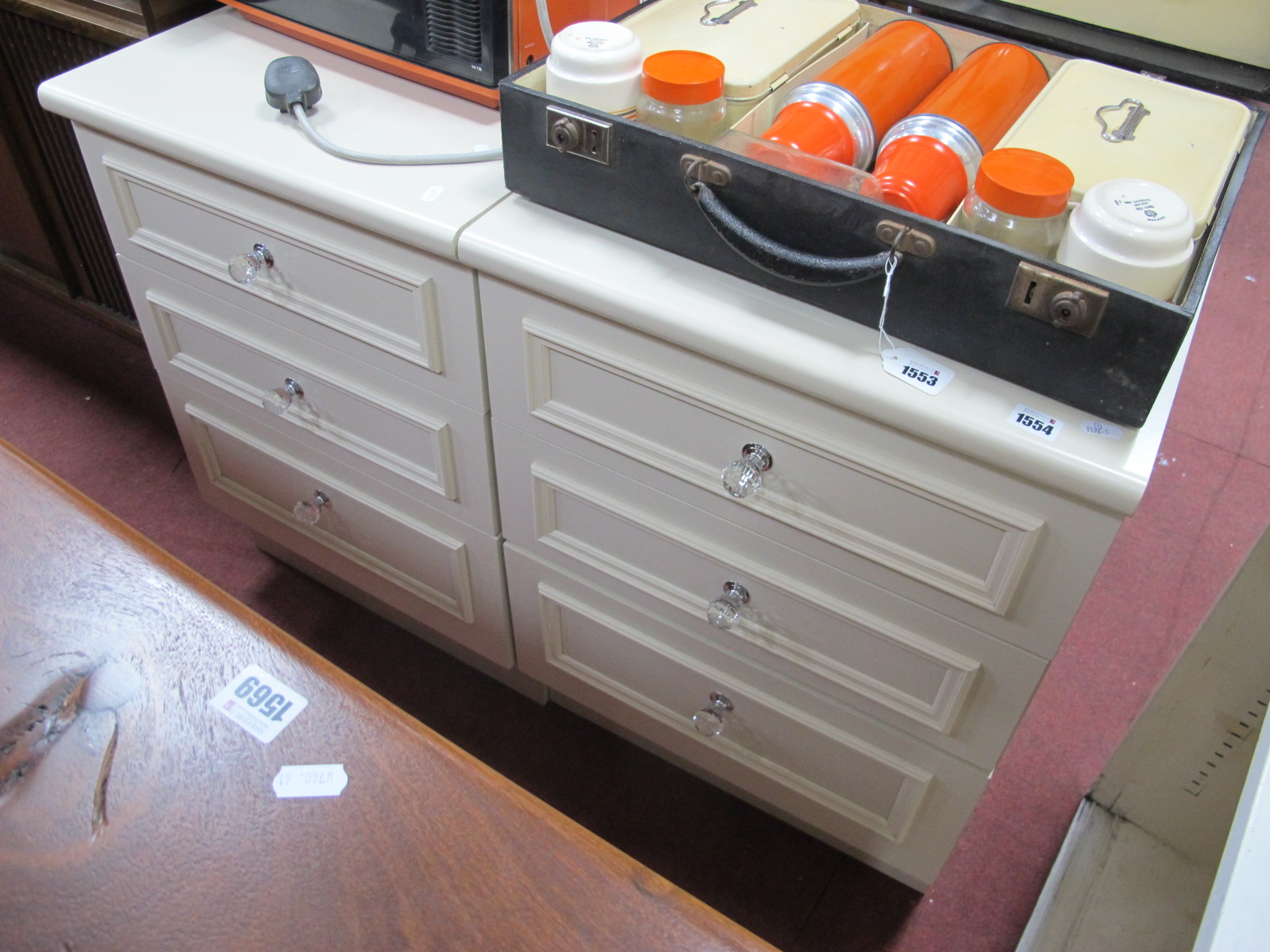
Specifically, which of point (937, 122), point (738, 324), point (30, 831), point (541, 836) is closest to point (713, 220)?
point (738, 324)

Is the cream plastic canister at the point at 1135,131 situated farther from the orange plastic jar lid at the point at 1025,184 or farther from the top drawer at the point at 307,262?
the top drawer at the point at 307,262

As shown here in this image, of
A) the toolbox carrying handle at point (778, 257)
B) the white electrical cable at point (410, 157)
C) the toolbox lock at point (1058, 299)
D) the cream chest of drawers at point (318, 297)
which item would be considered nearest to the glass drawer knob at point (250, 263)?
the cream chest of drawers at point (318, 297)

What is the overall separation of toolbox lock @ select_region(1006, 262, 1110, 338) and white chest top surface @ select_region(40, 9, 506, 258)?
43cm

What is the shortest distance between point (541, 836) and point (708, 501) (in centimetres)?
39

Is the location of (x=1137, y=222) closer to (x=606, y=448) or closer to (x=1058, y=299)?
(x=1058, y=299)

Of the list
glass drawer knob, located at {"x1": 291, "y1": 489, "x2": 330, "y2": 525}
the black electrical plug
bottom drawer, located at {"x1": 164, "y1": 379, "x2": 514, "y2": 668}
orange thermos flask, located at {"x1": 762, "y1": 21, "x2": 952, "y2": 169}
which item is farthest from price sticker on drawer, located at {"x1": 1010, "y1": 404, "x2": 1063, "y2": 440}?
glass drawer knob, located at {"x1": 291, "y1": 489, "x2": 330, "y2": 525}

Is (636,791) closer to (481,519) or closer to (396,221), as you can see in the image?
(481,519)

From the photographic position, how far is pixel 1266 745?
523 mm

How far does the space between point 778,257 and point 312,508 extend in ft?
2.35

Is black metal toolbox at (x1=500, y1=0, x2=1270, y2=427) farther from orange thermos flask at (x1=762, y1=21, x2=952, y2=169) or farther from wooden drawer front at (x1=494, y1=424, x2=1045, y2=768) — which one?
wooden drawer front at (x1=494, y1=424, x2=1045, y2=768)

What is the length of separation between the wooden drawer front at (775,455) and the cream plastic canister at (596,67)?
17 cm

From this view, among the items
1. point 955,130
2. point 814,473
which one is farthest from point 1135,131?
point 814,473

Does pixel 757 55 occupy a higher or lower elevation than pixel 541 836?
higher

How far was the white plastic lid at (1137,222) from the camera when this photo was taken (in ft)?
1.97
